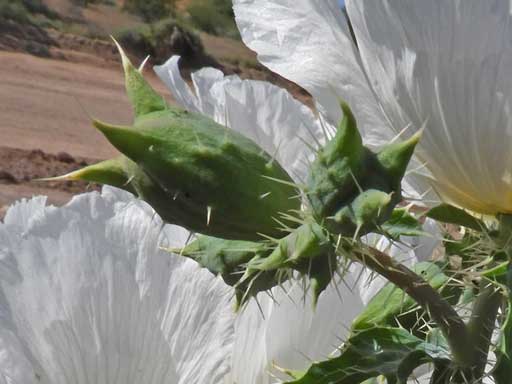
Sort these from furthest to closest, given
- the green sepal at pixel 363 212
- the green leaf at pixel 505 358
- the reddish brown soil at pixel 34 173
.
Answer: the reddish brown soil at pixel 34 173 → the green leaf at pixel 505 358 → the green sepal at pixel 363 212

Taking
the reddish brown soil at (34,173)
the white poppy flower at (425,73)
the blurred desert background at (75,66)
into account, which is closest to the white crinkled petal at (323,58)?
the white poppy flower at (425,73)

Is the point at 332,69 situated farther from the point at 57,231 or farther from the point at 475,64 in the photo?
the point at 57,231

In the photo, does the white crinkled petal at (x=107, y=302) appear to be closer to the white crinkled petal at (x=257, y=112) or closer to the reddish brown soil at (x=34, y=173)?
the white crinkled petal at (x=257, y=112)

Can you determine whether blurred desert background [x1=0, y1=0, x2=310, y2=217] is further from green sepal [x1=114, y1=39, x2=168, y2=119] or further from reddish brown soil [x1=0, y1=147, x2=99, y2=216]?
green sepal [x1=114, y1=39, x2=168, y2=119]

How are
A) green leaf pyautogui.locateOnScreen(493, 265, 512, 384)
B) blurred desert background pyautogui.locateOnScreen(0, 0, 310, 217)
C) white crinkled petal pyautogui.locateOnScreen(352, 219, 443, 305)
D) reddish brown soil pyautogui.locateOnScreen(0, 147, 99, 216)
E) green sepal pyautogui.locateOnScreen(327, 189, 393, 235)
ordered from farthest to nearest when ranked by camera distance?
blurred desert background pyautogui.locateOnScreen(0, 0, 310, 217), reddish brown soil pyautogui.locateOnScreen(0, 147, 99, 216), white crinkled petal pyautogui.locateOnScreen(352, 219, 443, 305), green leaf pyautogui.locateOnScreen(493, 265, 512, 384), green sepal pyautogui.locateOnScreen(327, 189, 393, 235)

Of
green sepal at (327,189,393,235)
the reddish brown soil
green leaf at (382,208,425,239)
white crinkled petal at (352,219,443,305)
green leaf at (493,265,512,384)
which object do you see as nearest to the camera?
green sepal at (327,189,393,235)

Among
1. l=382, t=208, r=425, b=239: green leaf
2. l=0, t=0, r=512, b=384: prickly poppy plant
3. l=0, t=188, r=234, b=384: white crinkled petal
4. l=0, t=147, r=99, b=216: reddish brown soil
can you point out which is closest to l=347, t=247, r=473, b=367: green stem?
l=0, t=0, r=512, b=384: prickly poppy plant

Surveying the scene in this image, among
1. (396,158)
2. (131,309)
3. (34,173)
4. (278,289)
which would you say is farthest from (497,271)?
(34,173)
